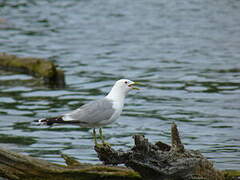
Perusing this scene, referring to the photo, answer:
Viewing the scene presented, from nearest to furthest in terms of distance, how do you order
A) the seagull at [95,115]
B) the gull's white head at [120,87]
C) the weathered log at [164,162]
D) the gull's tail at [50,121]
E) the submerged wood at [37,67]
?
1. the weathered log at [164,162]
2. the gull's tail at [50,121]
3. the seagull at [95,115]
4. the gull's white head at [120,87]
5. the submerged wood at [37,67]

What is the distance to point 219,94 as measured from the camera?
60.6 ft

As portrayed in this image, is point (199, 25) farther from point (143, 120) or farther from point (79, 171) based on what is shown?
point (79, 171)

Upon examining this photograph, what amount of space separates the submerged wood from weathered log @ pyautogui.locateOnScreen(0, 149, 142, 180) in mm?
11224

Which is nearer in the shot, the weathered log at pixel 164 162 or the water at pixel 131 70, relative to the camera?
the weathered log at pixel 164 162

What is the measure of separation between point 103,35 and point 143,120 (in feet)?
53.3

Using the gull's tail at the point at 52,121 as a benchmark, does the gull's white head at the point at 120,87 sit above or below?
above

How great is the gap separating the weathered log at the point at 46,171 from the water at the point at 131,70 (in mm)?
3580

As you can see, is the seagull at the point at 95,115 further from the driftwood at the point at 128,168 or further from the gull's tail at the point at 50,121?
the driftwood at the point at 128,168

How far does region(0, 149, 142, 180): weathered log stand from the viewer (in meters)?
Answer: 7.98

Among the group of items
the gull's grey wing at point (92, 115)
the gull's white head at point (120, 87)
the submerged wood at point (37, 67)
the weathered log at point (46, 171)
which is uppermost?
the gull's white head at point (120, 87)

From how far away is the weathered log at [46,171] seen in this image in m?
7.98

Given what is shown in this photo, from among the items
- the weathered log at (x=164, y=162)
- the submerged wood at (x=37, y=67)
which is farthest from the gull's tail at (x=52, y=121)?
the submerged wood at (x=37, y=67)

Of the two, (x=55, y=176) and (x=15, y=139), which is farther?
(x=15, y=139)

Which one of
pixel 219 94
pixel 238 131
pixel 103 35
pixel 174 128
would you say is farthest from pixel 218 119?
pixel 103 35
